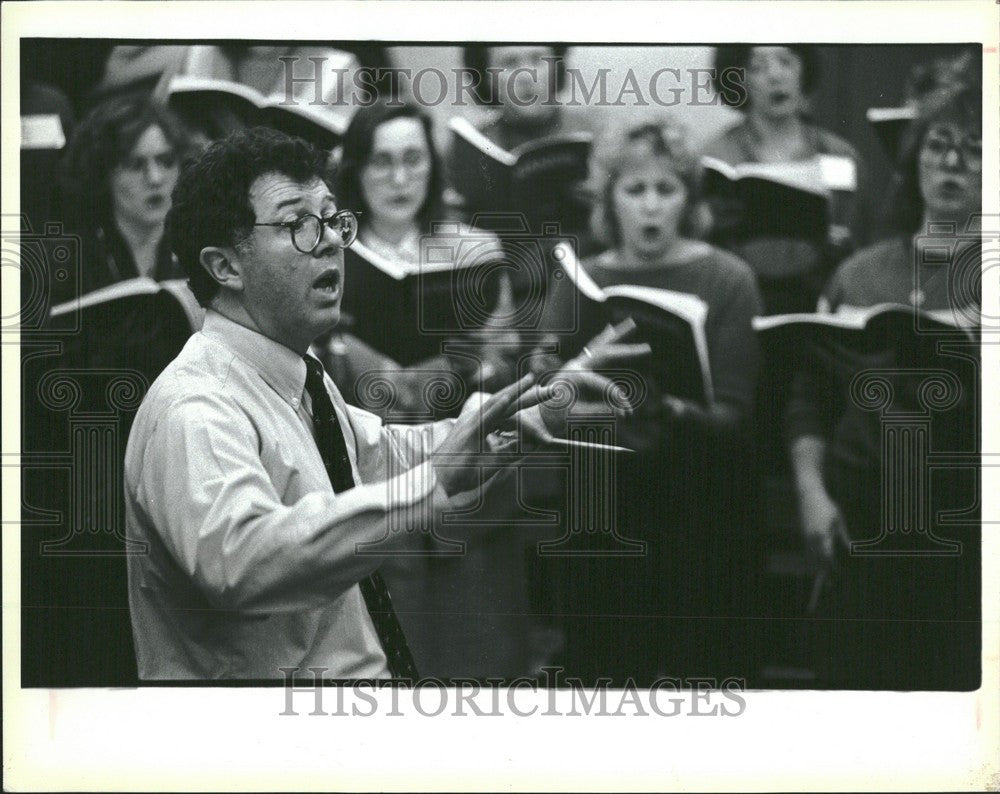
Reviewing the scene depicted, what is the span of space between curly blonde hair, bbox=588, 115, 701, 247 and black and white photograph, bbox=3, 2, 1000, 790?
0.01m

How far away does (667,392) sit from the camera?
479 centimetres

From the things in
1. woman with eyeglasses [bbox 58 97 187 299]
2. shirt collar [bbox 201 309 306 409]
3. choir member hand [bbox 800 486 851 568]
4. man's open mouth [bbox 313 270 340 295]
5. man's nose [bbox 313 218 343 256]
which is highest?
woman with eyeglasses [bbox 58 97 187 299]

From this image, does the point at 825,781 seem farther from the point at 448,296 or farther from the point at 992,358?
the point at 448,296

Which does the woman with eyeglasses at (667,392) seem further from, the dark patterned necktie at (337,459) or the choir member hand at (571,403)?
the dark patterned necktie at (337,459)

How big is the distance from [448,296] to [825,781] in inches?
89.0

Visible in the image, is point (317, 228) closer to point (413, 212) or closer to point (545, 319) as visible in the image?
point (413, 212)

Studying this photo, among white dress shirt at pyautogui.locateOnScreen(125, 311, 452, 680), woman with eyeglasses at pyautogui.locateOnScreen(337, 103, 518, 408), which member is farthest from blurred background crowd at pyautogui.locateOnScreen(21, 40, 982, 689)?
white dress shirt at pyautogui.locateOnScreen(125, 311, 452, 680)

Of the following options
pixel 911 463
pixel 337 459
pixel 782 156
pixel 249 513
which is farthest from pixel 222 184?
pixel 911 463

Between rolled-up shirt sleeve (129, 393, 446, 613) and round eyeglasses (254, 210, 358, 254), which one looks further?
round eyeglasses (254, 210, 358, 254)

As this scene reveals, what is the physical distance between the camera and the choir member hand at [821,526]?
189 inches

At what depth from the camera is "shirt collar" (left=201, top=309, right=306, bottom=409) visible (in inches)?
186

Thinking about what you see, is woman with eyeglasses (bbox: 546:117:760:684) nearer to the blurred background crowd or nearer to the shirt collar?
the blurred background crowd

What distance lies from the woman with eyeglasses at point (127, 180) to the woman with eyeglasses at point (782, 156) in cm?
196

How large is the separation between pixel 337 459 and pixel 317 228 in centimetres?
83
